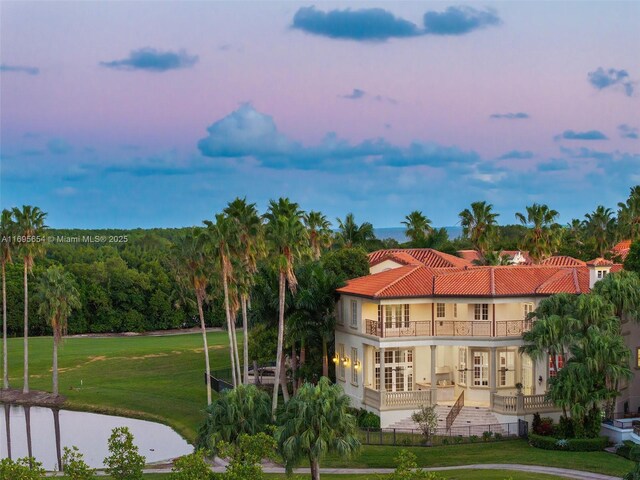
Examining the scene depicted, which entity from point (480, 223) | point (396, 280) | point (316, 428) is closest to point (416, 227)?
point (480, 223)

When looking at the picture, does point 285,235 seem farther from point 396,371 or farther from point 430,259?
point 430,259

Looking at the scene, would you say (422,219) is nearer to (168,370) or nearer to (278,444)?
(168,370)

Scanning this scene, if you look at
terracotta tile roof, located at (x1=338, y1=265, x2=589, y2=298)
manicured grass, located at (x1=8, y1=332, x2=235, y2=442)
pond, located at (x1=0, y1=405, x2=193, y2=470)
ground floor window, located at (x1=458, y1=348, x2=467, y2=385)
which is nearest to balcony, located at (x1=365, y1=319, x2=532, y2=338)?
terracotta tile roof, located at (x1=338, y1=265, x2=589, y2=298)

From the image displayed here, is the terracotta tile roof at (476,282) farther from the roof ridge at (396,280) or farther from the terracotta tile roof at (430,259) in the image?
the terracotta tile roof at (430,259)

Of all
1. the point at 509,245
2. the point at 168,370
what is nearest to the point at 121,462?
the point at 168,370

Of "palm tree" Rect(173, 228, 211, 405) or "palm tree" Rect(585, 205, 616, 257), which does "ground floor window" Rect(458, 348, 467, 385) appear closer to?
"palm tree" Rect(173, 228, 211, 405)
